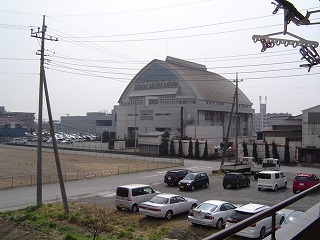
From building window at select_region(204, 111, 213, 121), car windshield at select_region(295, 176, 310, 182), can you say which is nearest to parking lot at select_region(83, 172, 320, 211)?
car windshield at select_region(295, 176, 310, 182)

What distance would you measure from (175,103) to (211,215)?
71636 mm

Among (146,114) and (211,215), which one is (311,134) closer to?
(211,215)

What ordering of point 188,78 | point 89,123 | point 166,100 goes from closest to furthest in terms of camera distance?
point 166,100 < point 188,78 < point 89,123

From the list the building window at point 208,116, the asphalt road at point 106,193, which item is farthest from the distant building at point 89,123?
the asphalt road at point 106,193

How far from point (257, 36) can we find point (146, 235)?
34.8 ft

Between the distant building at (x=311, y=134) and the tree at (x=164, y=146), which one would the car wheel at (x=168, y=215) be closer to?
the distant building at (x=311, y=134)

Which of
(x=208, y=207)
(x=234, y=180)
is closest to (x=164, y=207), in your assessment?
(x=208, y=207)

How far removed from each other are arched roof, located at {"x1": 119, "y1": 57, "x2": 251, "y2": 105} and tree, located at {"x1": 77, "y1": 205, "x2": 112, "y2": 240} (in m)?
68.9

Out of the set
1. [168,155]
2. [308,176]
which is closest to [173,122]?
[168,155]

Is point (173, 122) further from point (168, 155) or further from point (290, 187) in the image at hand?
point (290, 187)

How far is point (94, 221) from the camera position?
18.1m

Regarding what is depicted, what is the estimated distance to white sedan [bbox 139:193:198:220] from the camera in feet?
62.7

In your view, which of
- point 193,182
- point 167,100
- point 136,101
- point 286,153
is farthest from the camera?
point 136,101

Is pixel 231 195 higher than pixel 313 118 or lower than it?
lower
